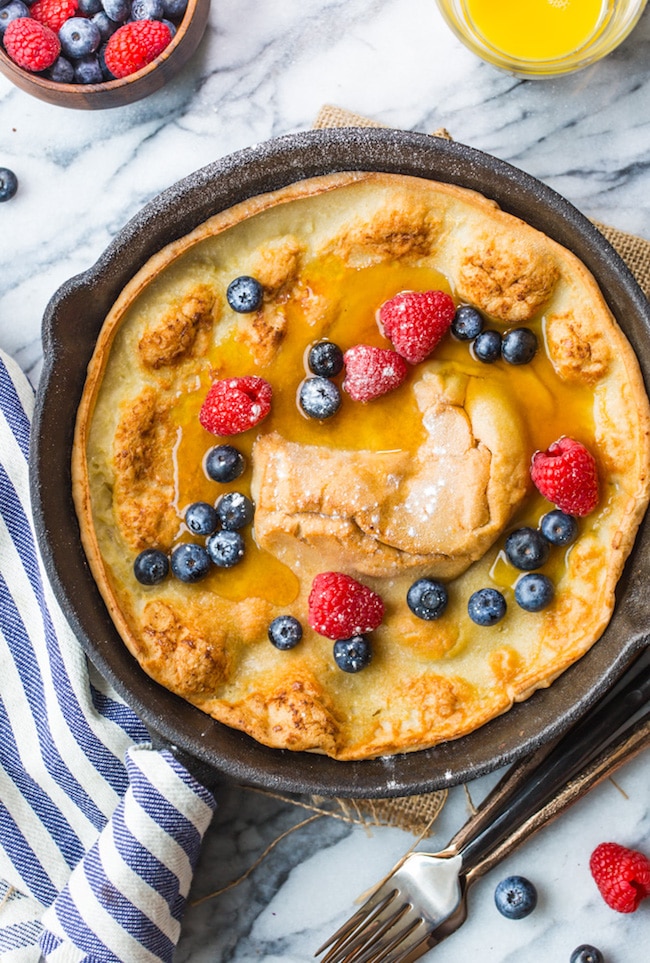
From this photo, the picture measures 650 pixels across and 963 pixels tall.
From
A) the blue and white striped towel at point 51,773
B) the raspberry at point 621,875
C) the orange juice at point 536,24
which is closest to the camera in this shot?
the blue and white striped towel at point 51,773

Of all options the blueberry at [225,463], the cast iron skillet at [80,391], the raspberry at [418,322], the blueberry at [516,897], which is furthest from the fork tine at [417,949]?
the raspberry at [418,322]

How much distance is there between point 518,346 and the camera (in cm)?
300

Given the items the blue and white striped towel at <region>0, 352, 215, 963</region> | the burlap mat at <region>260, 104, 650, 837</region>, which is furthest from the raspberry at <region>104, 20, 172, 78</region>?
the blue and white striped towel at <region>0, 352, 215, 963</region>

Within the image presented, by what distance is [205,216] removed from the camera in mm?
3105

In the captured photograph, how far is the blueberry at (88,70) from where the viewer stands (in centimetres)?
347

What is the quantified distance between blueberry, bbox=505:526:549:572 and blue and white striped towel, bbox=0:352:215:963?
116 centimetres

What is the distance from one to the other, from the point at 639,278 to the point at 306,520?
1.32 meters

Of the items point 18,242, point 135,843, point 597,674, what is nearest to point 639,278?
point 597,674

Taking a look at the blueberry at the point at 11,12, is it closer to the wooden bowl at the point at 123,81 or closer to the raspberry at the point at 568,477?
the wooden bowl at the point at 123,81

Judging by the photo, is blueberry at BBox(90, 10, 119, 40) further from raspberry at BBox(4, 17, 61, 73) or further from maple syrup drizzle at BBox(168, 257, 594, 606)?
maple syrup drizzle at BBox(168, 257, 594, 606)

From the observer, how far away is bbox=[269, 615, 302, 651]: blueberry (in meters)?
3.04

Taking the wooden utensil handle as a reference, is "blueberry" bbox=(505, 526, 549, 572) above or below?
above

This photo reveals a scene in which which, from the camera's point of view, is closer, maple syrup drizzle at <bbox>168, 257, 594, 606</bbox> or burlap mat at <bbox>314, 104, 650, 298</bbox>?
maple syrup drizzle at <bbox>168, 257, 594, 606</bbox>

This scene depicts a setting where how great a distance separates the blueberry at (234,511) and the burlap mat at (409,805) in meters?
1.00
